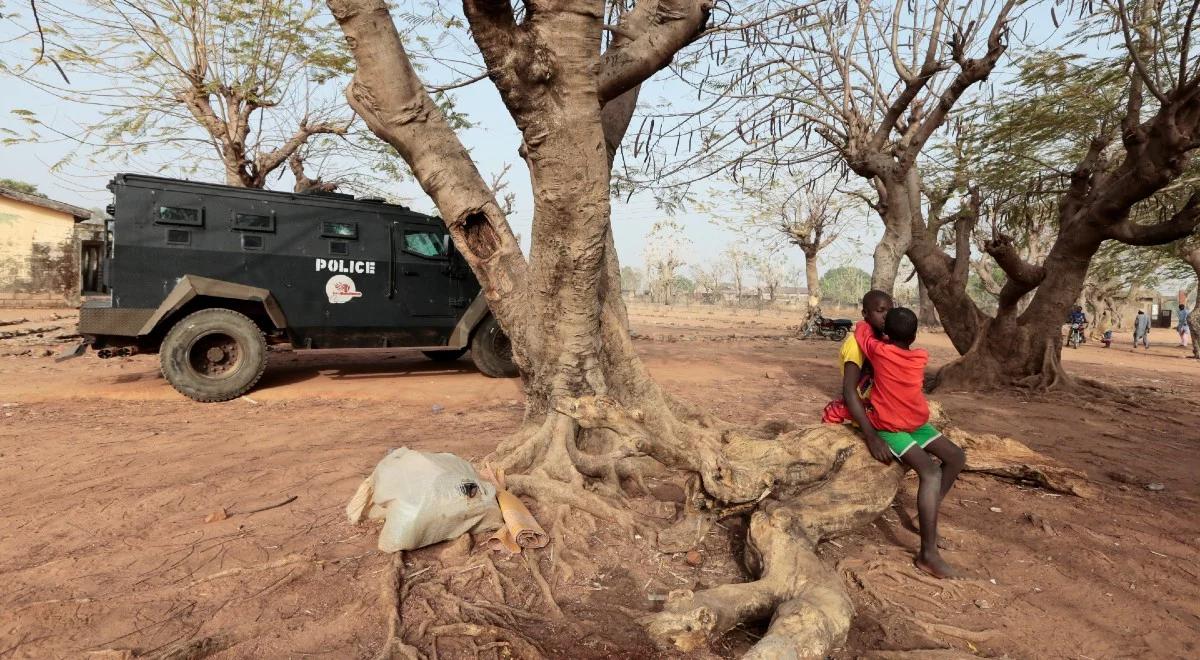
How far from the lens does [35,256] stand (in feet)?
58.7

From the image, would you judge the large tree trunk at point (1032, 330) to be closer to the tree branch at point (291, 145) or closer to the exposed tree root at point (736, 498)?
the exposed tree root at point (736, 498)

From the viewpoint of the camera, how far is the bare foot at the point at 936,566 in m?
3.04

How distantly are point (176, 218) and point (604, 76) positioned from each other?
239 inches

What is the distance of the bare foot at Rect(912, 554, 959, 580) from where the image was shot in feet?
9.98

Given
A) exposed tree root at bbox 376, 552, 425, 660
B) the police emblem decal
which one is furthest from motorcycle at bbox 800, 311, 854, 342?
exposed tree root at bbox 376, 552, 425, 660

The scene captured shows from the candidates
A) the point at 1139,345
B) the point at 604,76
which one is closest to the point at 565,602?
the point at 604,76

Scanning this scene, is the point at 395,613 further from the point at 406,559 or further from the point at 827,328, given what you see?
the point at 827,328

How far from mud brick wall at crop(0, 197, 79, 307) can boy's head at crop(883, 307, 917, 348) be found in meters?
22.6

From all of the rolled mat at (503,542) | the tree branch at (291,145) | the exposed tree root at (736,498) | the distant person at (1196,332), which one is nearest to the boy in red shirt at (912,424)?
the exposed tree root at (736,498)

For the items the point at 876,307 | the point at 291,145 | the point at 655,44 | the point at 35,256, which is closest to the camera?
Result: the point at 876,307

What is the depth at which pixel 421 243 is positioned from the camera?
28.9ft

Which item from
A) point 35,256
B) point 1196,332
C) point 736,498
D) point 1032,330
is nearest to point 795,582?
point 736,498

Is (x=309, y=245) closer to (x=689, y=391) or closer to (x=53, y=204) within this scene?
(x=689, y=391)

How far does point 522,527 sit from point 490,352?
635 centimetres
